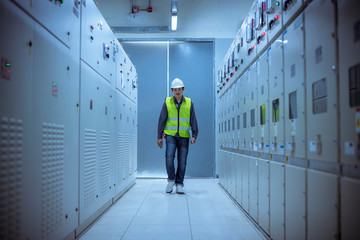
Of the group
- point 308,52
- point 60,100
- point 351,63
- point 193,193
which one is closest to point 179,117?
point 193,193

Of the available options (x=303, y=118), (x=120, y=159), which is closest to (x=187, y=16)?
(x=120, y=159)

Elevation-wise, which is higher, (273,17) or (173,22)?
(173,22)

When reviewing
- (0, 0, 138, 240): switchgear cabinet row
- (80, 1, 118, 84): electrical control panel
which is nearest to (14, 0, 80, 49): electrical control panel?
(0, 0, 138, 240): switchgear cabinet row

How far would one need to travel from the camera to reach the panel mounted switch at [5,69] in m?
1.46

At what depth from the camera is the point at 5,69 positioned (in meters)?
1.48

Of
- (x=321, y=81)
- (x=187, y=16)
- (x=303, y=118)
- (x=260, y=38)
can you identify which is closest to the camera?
(x=321, y=81)

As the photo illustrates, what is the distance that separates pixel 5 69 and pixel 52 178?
83cm

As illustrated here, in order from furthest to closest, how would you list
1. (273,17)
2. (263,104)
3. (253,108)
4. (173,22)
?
(173,22) < (253,108) < (263,104) < (273,17)

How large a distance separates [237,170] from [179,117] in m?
1.42

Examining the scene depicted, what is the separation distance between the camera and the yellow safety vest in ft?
16.3

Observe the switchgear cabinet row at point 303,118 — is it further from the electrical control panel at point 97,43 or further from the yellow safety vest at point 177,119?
the yellow safety vest at point 177,119

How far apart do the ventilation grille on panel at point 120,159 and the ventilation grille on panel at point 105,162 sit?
1.81 feet

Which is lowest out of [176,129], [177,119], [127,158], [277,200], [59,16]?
[277,200]

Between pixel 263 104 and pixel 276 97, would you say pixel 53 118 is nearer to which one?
pixel 276 97
